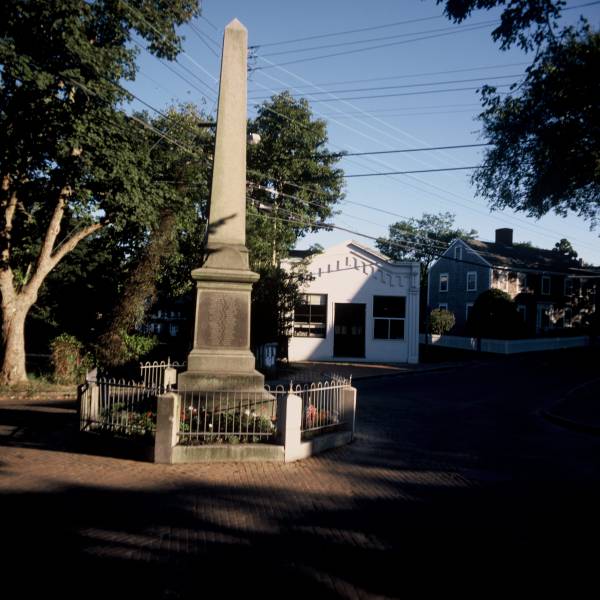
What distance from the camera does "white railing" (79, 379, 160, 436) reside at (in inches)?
325

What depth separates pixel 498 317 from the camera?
33438 millimetres

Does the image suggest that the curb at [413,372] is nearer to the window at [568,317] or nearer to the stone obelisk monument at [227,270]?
the stone obelisk monument at [227,270]

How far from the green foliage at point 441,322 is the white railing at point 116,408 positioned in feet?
111

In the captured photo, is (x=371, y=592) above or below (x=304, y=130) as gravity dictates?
below

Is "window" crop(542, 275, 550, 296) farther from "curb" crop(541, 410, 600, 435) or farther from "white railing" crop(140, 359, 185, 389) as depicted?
"white railing" crop(140, 359, 185, 389)

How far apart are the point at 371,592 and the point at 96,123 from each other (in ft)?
48.7

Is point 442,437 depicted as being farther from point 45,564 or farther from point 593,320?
point 593,320

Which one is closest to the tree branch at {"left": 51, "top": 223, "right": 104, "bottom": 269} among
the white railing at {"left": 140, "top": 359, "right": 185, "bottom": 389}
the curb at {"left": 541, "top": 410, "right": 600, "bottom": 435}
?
the white railing at {"left": 140, "top": 359, "right": 185, "bottom": 389}

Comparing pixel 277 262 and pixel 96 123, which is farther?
pixel 277 262

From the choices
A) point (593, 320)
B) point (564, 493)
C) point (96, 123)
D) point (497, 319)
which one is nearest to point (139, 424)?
point (564, 493)

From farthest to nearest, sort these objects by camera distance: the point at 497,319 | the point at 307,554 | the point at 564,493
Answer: the point at 497,319 → the point at 564,493 → the point at 307,554

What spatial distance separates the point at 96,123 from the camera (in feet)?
47.4

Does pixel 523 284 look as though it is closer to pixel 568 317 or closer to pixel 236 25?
pixel 568 317

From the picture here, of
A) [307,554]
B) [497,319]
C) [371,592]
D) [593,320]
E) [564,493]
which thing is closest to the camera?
[371,592]
